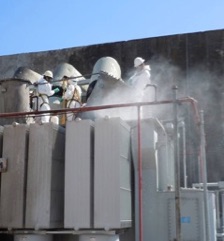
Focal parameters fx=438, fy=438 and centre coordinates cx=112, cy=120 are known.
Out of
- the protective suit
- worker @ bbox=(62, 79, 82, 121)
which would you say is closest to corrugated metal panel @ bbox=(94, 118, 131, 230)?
the protective suit

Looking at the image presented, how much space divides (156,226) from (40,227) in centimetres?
170

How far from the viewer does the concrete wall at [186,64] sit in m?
16.4

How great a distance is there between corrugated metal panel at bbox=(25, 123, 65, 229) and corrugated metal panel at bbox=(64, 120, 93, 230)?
209 mm

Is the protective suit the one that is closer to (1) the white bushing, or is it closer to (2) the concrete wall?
(1) the white bushing

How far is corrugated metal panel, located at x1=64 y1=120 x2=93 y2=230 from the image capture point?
19.6 ft

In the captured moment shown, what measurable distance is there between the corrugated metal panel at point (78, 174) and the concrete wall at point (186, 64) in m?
9.32

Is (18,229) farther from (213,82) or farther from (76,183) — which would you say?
(213,82)

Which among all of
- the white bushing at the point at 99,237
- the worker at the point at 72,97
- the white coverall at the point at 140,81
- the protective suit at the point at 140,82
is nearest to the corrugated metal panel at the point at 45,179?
the white bushing at the point at 99,237

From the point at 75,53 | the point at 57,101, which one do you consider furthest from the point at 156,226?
the point at 75,53

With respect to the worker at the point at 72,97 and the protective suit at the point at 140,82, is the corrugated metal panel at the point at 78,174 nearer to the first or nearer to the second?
the protective suit at the point at 140,82

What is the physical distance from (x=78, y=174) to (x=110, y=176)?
460 mm

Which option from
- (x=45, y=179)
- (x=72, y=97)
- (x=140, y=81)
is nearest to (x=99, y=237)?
(x=45, y=179)

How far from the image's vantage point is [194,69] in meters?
18.2

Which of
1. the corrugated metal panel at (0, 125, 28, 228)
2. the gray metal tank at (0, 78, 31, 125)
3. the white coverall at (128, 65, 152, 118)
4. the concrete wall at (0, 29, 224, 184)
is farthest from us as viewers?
the concrete wall at (0, 29, 224, 184)
